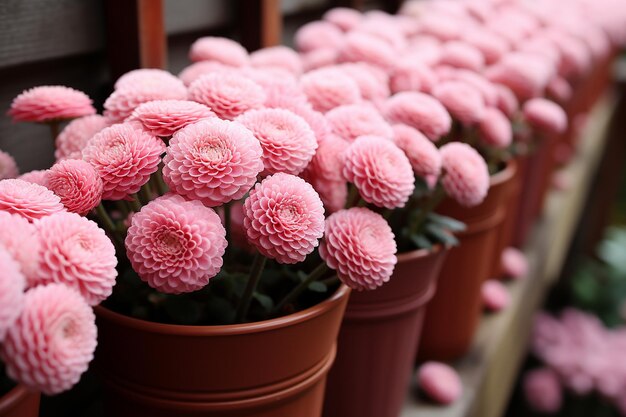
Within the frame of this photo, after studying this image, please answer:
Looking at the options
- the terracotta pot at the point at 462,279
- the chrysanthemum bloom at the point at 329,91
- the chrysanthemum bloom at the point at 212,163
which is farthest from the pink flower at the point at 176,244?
the terracotta pot at the point at 462,279

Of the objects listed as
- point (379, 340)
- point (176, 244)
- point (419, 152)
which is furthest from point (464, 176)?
point (176, 244)

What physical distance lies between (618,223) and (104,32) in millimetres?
2955

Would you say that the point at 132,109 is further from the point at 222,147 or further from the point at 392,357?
the point at 392,357

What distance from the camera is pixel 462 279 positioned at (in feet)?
2.51

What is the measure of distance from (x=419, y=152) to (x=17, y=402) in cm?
31

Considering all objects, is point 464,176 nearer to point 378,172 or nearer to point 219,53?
point 378,172

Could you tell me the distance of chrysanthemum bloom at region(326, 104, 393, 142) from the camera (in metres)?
0.49

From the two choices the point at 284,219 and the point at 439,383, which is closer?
the point at 284,219

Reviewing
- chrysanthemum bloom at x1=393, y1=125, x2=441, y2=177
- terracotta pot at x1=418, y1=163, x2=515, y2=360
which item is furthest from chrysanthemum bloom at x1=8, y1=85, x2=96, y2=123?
terracotta pot at x1=418, y1=163, x2=515, y2=360

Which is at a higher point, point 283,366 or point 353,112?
point 353,112

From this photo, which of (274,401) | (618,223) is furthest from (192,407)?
(618,223)

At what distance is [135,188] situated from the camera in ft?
1.24

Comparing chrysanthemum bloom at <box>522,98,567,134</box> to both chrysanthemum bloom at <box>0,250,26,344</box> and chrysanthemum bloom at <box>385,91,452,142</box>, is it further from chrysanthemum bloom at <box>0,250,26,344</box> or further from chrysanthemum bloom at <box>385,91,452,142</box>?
chrysanthemum bloom at <box>0,250,26,344</box>

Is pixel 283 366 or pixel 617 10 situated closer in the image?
pixel 283 366
